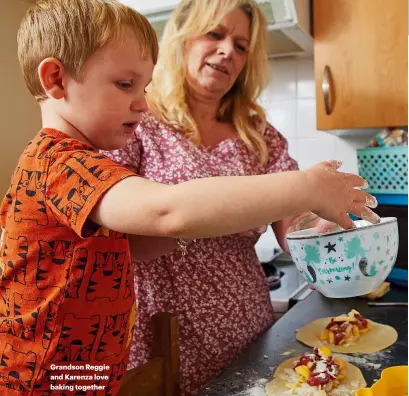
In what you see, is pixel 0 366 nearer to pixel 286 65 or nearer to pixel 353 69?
pixel 353 69

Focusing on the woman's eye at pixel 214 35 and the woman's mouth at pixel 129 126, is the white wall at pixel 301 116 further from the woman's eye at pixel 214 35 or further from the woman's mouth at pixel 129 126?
Answer: the woman's mouth at pixel 129 126

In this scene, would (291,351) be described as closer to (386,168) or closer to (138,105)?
(138,105)

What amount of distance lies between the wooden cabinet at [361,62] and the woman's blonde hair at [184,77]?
42 centimetres

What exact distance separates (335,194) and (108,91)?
308mm

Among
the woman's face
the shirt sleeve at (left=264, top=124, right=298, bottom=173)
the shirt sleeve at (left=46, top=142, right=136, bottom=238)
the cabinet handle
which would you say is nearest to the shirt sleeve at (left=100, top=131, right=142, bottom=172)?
the woman's face

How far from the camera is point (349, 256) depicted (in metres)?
0.63

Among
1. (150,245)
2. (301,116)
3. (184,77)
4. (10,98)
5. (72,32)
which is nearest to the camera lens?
(72,32)

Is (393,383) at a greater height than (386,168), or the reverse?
(386,168)

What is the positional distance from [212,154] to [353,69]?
2.32ft

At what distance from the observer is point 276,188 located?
0.48 meters

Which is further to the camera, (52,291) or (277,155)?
(277,155)

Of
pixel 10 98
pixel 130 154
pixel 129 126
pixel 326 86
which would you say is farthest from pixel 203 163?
pixel 10 98

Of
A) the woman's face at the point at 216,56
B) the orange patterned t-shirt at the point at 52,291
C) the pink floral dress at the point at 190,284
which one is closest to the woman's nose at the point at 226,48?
the woman's face at the point at 216,56

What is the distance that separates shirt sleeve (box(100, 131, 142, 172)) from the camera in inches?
40.5
